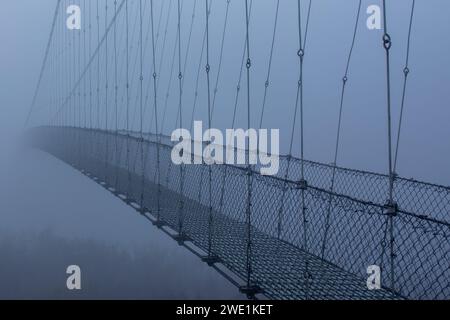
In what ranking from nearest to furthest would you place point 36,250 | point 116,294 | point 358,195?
point 358,195 → point 116,294 → point 36,250

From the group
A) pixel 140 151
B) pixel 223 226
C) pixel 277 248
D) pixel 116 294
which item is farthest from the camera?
pixel 116 294

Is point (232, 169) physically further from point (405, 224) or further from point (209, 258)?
point (405, 224)

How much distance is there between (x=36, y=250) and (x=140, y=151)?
744 inches

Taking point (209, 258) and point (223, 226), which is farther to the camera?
point (223, 226)

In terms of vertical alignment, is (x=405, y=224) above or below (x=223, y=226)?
above

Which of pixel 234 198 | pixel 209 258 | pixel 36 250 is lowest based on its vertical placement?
pixel 36 250

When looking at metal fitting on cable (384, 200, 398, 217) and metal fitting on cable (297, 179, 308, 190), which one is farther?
metal fitting on cable (297, 179, 308, 190)

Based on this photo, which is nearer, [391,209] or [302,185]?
[391,209]

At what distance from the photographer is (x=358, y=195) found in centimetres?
443

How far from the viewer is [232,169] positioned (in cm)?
354

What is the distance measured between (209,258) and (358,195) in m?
1.58

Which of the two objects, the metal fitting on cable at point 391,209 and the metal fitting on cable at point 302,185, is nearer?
the metal fitting on cable at point 391,209

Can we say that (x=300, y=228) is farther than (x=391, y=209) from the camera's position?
Yes
